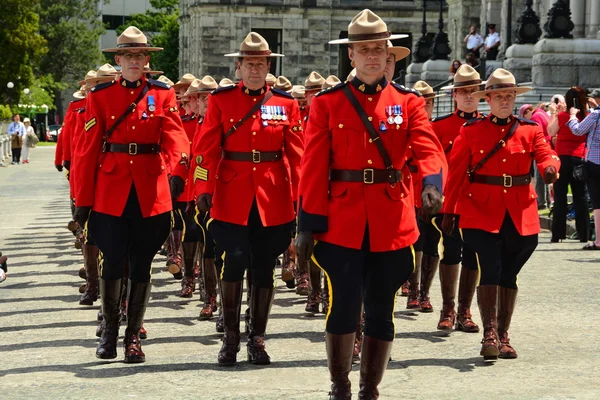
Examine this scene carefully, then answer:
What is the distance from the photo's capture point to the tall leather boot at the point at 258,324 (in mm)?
9820

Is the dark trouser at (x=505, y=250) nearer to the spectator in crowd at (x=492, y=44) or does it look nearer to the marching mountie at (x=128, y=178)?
the marching mountie at (x=128, y=178)

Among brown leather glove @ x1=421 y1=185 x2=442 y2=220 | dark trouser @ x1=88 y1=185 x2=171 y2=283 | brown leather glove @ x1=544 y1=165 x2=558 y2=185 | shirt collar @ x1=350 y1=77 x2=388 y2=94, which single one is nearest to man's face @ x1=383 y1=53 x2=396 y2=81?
brown leather glove @ x1=544 y1=165 x2=558 y2=185

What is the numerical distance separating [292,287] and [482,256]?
16.3 ft

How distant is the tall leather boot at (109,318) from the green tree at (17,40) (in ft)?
206

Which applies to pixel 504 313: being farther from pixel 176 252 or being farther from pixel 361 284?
pixel 176 252

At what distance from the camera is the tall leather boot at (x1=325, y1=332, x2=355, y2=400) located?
7.88 metres

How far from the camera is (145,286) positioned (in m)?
10.1

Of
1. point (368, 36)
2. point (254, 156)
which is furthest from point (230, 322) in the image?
point (368, 36)

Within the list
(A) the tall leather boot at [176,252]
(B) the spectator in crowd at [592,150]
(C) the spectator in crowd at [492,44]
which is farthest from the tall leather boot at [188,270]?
(C) the spectator in crowd at [492,44]

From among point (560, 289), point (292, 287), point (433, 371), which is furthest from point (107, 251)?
point (560, 289)

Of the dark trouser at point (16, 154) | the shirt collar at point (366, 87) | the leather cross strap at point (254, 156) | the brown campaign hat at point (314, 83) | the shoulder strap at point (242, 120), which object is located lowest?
the dark trouser at point (16, 154)

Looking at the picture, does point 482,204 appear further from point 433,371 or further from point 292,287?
point 292,287

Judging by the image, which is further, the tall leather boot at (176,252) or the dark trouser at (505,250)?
the tall leather boot at (176,252)

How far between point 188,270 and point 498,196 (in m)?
4.76
